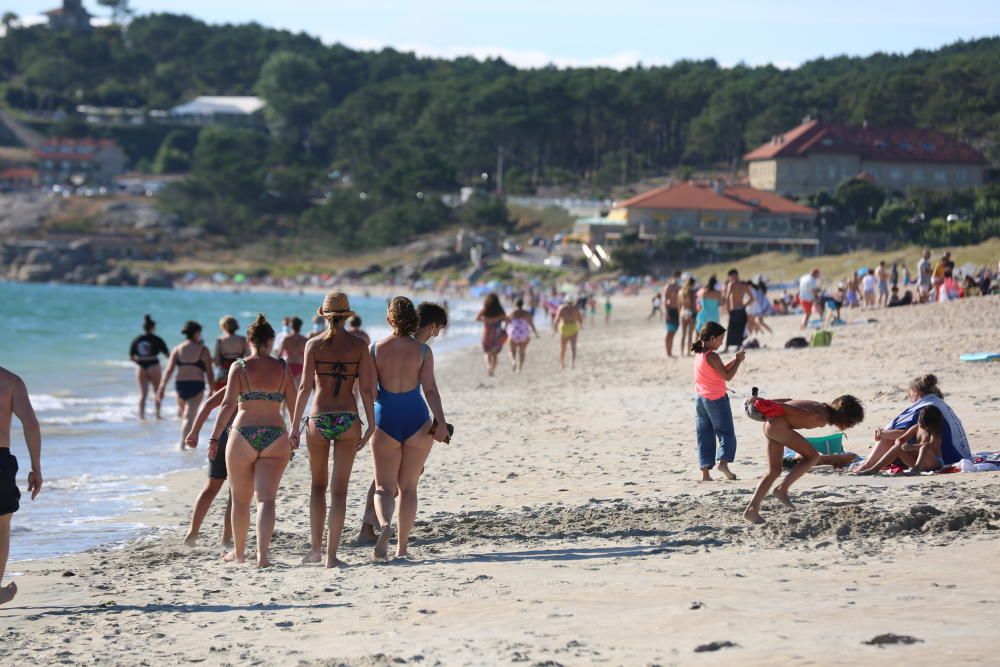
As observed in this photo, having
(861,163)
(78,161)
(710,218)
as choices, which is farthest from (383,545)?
(78,161)

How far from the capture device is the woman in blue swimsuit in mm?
6750

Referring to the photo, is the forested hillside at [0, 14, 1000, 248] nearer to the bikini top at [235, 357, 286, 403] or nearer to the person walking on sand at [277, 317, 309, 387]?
the person walking on sand at [277, 317, 309, 387]

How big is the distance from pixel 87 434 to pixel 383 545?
28.6 ft

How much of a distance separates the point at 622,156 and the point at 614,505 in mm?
94678

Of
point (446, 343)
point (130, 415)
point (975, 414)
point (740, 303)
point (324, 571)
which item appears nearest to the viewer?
point (324, 571)

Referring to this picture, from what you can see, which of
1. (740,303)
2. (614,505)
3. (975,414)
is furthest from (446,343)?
(614,505)

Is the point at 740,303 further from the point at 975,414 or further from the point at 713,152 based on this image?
the point at 713,152

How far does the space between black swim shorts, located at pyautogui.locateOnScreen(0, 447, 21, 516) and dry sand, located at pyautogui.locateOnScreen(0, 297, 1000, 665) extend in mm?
560

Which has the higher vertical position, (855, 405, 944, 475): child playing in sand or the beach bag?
(855, 405, 944, 475): child playing in sand

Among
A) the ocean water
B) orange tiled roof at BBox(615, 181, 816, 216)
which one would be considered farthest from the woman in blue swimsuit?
orange tiled roof at BBox(615, 181, 816, 216)

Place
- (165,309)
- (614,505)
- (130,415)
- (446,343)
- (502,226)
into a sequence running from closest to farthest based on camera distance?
(614,505) < (130,415) < (446,343) < (165,309) < (502,226)

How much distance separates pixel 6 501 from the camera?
5996 mm

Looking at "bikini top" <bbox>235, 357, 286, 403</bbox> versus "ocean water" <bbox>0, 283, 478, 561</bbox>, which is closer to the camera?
"bikini top" <bbox>235, 357, 286, 403</bbox>

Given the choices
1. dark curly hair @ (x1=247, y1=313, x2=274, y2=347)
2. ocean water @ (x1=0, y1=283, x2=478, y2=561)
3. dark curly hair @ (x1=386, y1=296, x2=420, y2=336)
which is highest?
dark curly hair @ (x1=386, y1=296, x2=420, y2=336)
